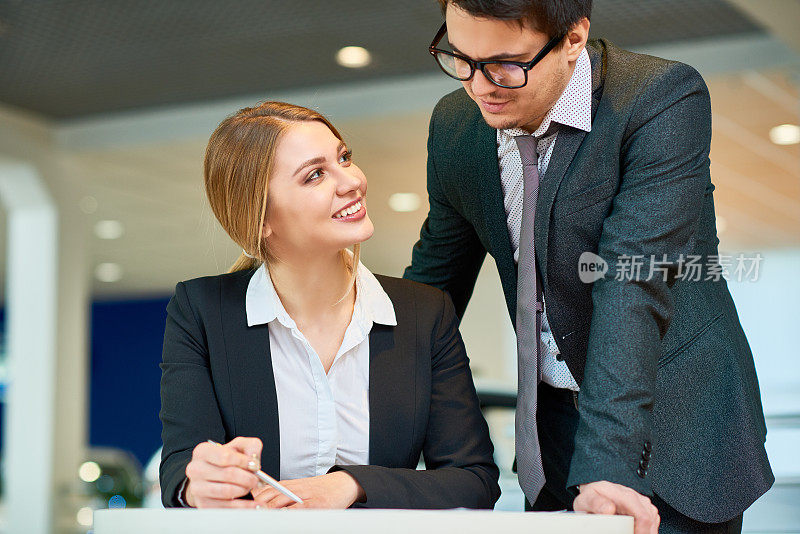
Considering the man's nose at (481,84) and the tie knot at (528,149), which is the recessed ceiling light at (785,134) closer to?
the tie knot at (528,149)

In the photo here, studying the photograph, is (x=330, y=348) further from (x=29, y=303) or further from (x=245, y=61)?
(x=29, y=303)

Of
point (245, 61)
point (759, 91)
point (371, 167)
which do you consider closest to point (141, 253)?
point (371, 167)

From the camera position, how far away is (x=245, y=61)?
4.93 metres

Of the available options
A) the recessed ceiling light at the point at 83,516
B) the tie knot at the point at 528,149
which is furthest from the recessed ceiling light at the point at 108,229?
the tie knot at the point at 528,149

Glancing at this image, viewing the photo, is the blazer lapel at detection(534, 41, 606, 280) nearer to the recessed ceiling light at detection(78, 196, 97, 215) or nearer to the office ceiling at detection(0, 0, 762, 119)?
the office ceiling at detection(0, 0, 762, 119)

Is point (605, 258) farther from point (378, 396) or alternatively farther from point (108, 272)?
point (108, 272)

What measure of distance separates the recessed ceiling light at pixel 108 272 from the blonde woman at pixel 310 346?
10.2 metres

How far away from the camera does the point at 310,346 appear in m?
1.56

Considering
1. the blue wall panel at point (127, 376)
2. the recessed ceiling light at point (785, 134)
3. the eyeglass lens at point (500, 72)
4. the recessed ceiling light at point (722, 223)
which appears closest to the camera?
the eyeglass lens at point (500, 72)

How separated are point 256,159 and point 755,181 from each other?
621 cm

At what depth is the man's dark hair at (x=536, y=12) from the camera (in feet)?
4.20

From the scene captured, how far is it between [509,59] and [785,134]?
520cm

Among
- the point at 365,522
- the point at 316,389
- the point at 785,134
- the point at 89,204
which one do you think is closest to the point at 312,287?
the point at 316,389

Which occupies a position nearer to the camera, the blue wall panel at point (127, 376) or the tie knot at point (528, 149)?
the tie knot at point (528, 149)
